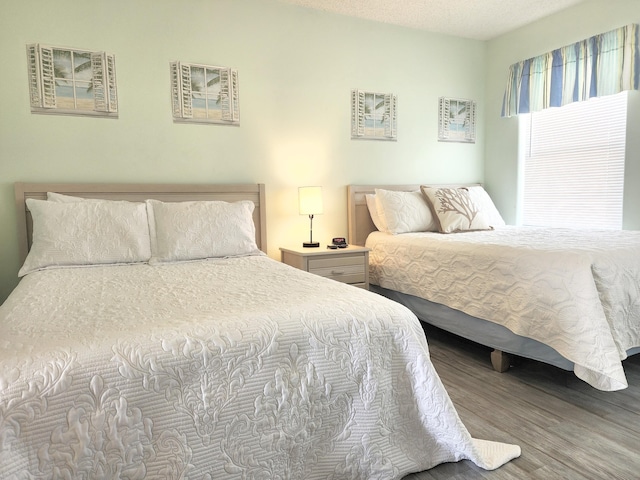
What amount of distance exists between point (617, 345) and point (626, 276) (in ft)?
1.10

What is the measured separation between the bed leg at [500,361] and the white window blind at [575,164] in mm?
1667

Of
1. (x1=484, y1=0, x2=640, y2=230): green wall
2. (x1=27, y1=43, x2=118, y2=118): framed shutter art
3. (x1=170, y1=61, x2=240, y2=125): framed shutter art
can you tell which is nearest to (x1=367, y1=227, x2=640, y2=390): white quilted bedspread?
(x1=484, y1=0, x2=640, y2=230): green wall

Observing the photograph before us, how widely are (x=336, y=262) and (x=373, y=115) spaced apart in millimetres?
1403

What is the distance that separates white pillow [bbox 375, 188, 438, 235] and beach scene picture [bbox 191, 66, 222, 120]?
1.39 metres

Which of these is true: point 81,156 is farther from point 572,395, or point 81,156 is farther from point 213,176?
point 572,395

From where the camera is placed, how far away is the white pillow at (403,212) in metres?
3.34

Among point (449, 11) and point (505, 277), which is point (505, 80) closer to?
point (449, 11)

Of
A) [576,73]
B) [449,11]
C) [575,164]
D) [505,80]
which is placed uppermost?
[449,11]

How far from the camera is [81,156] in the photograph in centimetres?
275

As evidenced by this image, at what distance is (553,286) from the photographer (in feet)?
6.84

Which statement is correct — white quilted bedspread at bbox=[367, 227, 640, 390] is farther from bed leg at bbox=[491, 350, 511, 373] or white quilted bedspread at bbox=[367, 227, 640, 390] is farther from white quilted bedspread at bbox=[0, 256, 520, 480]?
white quilted bedspread at bbox=[0, 256, 520, 480]

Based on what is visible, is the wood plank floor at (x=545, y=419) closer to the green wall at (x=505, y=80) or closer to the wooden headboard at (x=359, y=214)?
the wooden headboard at (x=359, y=214)

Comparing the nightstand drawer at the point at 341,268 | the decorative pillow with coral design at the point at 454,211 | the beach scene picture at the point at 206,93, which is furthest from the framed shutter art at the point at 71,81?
the decorative pillow with coral design at the point at 454,211

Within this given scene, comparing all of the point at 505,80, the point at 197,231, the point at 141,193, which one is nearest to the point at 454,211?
the point at 505,80
